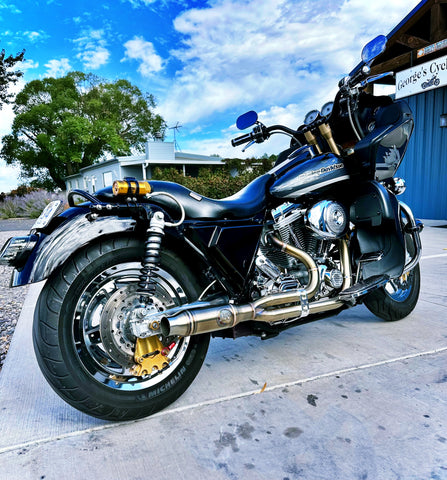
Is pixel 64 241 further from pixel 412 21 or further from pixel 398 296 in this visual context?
pixel 412 21

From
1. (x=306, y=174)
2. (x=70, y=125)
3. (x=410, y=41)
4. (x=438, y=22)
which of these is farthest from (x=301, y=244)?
(x=70, y=125)

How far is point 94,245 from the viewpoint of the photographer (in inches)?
65.1

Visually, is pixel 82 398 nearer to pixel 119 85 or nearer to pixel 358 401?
pixel 358 401

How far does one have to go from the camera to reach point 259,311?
1938 millimetres

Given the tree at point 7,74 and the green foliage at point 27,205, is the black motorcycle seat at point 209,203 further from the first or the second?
the green foliage at point 27,205

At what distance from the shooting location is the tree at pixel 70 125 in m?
33.8

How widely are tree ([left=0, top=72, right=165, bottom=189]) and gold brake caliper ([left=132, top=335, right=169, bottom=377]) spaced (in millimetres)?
34105

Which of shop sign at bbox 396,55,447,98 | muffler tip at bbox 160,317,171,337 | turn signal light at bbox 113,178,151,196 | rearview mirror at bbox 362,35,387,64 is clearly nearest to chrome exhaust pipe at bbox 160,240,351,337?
muffler tip at bbox 160,317,171,337

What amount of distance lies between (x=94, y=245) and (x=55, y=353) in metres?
0.46

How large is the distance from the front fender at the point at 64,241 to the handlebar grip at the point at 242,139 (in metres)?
1.19

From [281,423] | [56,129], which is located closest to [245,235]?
[281,423]

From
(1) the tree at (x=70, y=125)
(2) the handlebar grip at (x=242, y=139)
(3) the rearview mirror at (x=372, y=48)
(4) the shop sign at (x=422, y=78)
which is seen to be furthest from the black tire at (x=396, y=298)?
(1) the tree at (x=70, y=125)

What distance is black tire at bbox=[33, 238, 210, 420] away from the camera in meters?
1.57

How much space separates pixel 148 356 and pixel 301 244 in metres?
1.12
